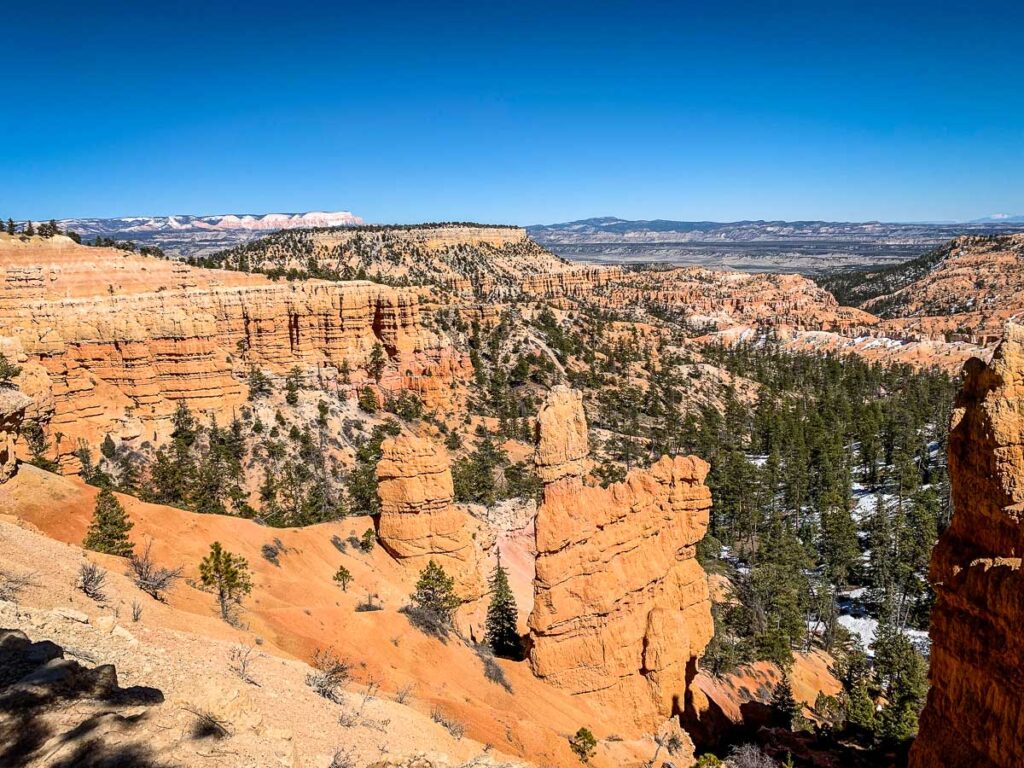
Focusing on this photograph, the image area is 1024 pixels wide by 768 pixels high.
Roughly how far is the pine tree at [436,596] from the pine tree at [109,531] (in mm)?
9893

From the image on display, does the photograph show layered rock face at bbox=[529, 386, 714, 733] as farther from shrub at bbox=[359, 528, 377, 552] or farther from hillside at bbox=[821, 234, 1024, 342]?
hillside at bbox=[821, 234, 1024, 342]

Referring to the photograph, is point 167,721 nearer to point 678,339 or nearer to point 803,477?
point 803,477

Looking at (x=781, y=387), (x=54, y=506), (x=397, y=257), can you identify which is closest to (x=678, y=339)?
(x=781, y=387)

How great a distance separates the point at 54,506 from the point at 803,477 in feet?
191

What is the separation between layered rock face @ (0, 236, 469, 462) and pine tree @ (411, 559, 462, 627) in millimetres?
17153

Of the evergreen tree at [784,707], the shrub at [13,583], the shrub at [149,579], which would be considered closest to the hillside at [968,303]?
the evergreen tree at [784,707]

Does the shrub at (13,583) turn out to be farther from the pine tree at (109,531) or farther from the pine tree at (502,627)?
the pine tree at (502,627)

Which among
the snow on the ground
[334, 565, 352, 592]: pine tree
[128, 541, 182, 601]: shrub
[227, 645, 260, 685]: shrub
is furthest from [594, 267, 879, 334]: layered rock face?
[227, 645, 260, 685]: shrub

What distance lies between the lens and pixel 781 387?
10544 cm

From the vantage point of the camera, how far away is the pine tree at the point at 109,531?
62.3ft

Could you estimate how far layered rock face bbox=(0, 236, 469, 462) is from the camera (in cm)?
4365

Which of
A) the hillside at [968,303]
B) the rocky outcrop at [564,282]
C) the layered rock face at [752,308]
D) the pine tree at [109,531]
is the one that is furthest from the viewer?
the layered rock face at [752,308]

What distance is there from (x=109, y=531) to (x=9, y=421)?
4662 mm

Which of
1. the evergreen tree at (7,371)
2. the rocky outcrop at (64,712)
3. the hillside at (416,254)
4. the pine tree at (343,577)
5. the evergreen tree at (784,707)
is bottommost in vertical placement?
the evergreen tree at (784,707)
